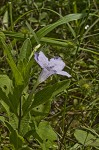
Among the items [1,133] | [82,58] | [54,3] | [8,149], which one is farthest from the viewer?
[54,3]

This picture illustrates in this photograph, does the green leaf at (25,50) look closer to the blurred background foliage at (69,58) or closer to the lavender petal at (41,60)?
the lavender petal at (41,60)

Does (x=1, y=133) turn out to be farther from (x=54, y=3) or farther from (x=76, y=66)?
(x=54, y=3)

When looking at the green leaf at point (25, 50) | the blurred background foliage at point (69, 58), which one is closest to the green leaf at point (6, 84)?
the green leaf at point (25, 50)

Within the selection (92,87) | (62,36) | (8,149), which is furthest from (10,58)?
(62,36)

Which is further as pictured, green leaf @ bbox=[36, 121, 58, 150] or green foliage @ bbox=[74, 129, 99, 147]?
green foliage @ bbox=[74, 129, 99, 147]

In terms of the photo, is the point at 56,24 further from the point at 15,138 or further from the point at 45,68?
the point at 15,138

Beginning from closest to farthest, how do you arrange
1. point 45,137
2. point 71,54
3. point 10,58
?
1. point 10,58
2. point 45,137
3. point 71,54

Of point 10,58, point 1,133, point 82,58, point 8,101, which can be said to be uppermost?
point 10,58

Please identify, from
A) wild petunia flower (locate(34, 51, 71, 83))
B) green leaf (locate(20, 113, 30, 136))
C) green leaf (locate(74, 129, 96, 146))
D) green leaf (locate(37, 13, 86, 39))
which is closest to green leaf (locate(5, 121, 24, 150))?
green leaf (locate(20, 113, 30, 136))

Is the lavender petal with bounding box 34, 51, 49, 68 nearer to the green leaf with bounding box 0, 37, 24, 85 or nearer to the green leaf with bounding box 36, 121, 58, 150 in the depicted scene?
the green leaf with bounding box 0, 37, 24, 85
